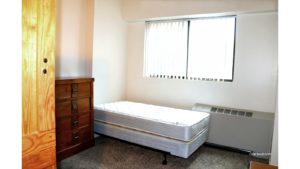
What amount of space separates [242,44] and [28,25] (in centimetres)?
288

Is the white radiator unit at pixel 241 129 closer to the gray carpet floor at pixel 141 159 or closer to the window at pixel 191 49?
the gray carpet floor at pixel 141 159

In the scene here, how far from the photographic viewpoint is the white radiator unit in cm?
305

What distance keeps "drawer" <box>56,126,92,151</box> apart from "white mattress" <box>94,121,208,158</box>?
26 cm

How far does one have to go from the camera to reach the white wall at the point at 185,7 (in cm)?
299

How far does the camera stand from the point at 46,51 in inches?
65.6

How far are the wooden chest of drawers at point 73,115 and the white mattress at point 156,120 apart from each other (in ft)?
0.96

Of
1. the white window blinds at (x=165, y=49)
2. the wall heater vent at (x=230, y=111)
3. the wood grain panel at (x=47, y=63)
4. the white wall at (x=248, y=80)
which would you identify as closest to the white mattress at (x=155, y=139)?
the wall heater vent at (x=230, y=111)

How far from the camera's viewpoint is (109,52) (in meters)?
3.92

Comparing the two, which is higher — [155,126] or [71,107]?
[71,107]

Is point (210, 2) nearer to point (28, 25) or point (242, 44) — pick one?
point (242, 44)

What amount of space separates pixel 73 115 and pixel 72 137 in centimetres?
29

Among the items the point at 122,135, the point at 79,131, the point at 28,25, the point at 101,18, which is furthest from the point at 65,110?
the point at 101,18

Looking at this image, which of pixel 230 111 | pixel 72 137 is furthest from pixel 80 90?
pixel 230 111

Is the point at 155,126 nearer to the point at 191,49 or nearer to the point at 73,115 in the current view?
the point at 73,115
